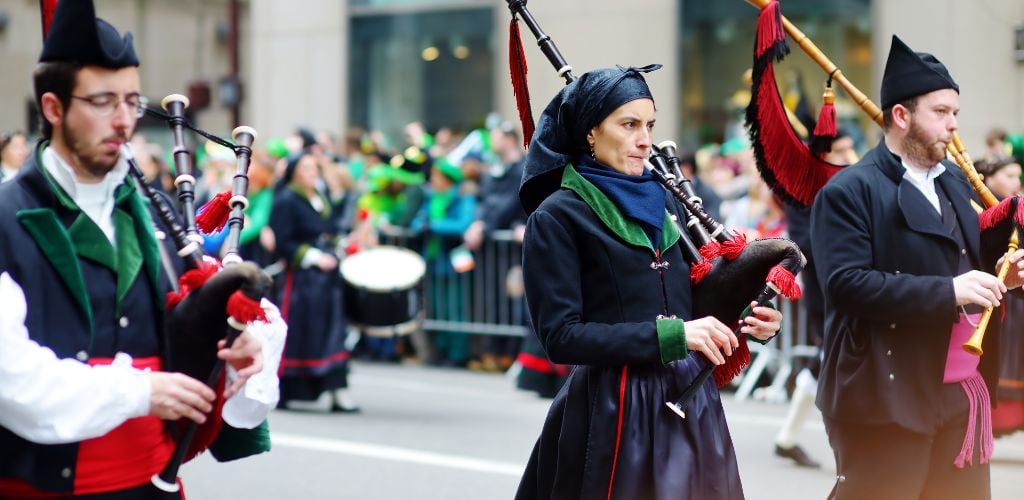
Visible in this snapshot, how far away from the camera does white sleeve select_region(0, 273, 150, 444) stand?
3.04 metres

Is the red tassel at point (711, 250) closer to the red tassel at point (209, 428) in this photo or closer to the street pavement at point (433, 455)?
the red tassel at point (209, 428)

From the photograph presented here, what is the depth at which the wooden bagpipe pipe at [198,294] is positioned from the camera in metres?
3.21

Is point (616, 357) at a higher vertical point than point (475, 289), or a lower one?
higher

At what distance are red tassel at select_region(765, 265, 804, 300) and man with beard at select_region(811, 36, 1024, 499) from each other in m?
0.99

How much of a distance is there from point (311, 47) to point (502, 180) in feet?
27.7

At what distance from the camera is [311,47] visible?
66.7ft

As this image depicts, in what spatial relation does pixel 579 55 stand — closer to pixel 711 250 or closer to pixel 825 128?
pixel 825 128

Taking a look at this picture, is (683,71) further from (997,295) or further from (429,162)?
(997,295)

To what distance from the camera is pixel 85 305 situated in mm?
3164

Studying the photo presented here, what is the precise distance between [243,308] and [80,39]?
26.4 inches

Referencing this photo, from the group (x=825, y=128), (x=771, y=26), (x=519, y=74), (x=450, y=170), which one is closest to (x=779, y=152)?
(x=825, y=128)

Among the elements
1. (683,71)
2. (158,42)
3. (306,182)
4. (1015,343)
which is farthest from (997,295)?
(158,42)

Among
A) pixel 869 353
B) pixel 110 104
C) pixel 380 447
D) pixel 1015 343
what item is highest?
pixel 110 104

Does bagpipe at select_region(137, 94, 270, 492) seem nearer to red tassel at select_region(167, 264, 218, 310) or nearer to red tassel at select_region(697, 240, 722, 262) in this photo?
red tassel at select_region(167, 264, 218, 310)
